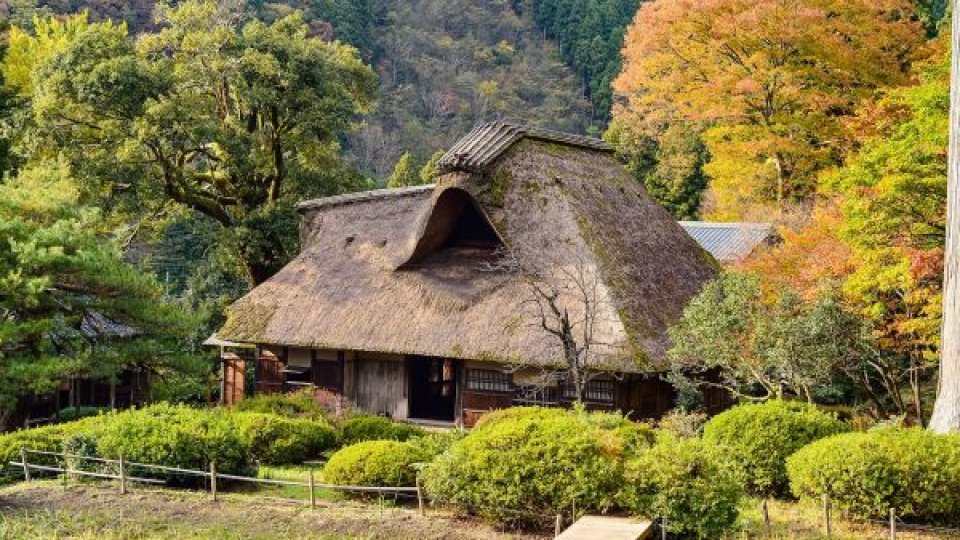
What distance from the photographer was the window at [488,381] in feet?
75.9

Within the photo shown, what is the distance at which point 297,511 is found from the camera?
1252 centimetres

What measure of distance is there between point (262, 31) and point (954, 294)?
21.8 metres

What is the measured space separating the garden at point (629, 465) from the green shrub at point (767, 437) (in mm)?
16

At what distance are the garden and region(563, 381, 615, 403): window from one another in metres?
7.11

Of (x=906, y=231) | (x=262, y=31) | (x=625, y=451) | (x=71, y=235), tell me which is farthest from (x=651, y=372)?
(x=262, y=31)

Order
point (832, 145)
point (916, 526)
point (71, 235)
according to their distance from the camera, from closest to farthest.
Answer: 1. point (916, 526)
2. point (71, 235)
3. point (832, 145)

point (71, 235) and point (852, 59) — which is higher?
point (852, 59)

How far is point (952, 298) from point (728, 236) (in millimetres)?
21629

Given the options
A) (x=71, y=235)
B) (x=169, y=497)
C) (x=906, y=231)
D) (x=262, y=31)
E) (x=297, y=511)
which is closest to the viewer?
(x=297, y=511)

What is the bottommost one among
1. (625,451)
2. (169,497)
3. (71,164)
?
(169,497)

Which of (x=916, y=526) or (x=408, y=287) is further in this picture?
(x=408, y=287)

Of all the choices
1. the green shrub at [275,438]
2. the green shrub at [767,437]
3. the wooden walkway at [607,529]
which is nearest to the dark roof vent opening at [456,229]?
the green shrub at [275,438]

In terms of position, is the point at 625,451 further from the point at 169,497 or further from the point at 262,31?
the point at 262,31

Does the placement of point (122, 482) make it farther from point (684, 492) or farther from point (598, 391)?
point (598, 391)
